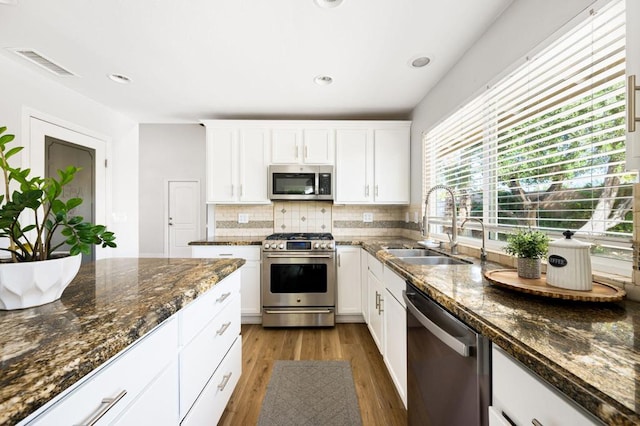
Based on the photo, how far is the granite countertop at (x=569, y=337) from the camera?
45cm

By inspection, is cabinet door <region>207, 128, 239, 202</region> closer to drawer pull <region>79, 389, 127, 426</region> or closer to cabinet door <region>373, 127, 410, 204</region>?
cabinet door <region>373, 127, 410, 204</region>

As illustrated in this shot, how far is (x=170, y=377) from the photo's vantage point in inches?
35.9

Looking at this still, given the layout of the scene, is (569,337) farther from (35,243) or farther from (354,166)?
(354,166)

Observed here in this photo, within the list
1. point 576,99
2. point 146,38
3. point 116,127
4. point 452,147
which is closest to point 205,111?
point 116,127

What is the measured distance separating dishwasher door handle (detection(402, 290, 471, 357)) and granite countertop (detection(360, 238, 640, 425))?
86mm

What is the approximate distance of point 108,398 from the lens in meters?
0.63

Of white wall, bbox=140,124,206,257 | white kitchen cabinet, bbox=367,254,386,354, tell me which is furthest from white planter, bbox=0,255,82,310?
white wall, bbox=140,124,206,257

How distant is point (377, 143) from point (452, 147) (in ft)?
3.44

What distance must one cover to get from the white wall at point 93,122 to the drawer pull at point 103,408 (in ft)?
8.81

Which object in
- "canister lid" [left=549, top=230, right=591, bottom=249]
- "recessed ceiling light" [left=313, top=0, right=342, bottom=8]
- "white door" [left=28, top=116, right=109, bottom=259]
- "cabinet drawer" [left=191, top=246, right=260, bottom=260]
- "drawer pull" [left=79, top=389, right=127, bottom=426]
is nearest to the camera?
"drawer pull" [left=79, top=389, right=127, bottom=426]

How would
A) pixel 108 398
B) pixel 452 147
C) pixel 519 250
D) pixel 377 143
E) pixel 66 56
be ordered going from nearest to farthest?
pixel 108 398
pixel 519 250
pixel 66 56
pixel 452 147
pixel 377 143

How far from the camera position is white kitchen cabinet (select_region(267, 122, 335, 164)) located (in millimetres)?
3152

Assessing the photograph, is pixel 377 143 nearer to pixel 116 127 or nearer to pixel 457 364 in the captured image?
pixel 457 364

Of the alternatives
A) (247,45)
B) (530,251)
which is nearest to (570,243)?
(530,251)
